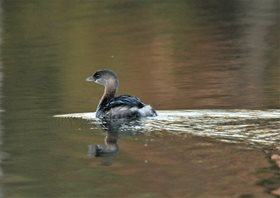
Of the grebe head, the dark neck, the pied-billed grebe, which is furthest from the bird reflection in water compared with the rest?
the grebe head

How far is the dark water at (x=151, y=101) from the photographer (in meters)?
11.1

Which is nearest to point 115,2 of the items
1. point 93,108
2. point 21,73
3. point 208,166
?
point 21,73

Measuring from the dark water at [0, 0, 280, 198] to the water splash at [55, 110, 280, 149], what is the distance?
0.02 metres

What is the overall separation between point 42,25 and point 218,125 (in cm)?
2123

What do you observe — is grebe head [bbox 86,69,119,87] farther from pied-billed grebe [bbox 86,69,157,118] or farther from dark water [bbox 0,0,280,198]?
pied-billed grebe [bbox 86,69,157,118]

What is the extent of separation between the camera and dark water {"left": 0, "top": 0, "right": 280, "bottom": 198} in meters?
11.1

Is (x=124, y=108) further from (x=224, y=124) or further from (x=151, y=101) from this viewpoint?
(x=151, y=101)

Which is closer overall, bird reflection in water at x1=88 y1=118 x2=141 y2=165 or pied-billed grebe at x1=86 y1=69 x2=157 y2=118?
bird reflection in water at x1=88 y1=118 x2=141 y2=165

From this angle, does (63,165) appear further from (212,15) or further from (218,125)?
→ (212,15)

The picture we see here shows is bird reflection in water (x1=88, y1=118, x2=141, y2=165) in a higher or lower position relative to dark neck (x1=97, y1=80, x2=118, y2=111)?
lower

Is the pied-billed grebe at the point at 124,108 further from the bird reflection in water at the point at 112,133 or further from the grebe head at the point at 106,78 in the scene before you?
the grebe head at the point at 106,78

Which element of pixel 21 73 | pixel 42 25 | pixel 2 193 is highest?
pixel 42 25

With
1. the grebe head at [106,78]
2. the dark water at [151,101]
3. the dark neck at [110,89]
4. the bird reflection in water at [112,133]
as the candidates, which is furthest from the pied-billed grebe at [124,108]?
the grebe head at [106,78]

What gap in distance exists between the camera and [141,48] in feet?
86.8
